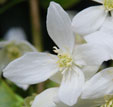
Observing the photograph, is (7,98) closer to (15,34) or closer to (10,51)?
(10,51)

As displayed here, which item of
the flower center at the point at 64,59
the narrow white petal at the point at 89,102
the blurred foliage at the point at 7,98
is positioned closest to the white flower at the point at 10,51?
the blurred foliage at the point at 7,98

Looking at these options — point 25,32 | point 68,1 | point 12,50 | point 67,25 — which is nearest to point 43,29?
point 25,32

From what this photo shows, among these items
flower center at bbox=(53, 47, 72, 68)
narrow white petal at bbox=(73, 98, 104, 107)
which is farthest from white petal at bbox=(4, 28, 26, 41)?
narrow white petal at bbox=(73, 98, 104, 107)

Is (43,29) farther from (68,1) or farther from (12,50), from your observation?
(12,50)

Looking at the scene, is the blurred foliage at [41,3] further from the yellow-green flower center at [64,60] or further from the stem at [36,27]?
the yellow-green flower center at [64,60]

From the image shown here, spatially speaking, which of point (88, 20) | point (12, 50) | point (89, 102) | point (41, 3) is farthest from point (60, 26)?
point (41, 3)

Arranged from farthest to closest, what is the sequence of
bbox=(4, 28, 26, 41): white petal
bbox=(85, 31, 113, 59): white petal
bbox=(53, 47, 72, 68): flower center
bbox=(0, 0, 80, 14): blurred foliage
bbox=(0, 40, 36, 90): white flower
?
bbox=(4, 28, 26, 41): white petal → bbox=(0, 0, 80, 14): blurred foliage → bbox=(0, 40, 36, 90): white flower → bbox=(53, 47, 72, 68): flower center → bbox=(85, 31, 113, 59): white petal

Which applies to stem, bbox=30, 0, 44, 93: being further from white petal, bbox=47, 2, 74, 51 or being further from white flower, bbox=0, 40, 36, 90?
white petal, bbox=47, 2, 74, 51
